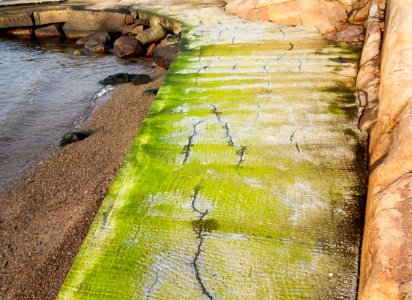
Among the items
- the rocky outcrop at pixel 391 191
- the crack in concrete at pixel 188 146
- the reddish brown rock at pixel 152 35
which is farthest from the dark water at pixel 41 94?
the rocky outcrop at pixel 391 191

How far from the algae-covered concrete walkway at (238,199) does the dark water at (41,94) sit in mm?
3044

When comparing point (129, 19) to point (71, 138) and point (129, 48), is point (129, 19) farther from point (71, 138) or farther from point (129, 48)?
point (71, 138)

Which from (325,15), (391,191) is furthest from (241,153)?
(325,15)

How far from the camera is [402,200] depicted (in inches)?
95.8

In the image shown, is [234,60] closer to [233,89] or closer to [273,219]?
[233,89]

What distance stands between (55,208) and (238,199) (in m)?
2.66

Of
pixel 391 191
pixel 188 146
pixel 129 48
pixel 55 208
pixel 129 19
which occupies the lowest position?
pixel 129 48

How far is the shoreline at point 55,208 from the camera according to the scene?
3740 mm

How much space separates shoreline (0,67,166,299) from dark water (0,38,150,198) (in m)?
0.63

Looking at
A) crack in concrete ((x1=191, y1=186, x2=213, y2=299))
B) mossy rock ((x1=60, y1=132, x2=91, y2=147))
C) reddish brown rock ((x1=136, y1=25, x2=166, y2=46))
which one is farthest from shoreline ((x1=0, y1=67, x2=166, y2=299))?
reddish brown rock ((x1=136, y1=25, x2=166, y2=46))

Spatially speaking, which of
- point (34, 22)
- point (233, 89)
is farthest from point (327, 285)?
point (34, 22)

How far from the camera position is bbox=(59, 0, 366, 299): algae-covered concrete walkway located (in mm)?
2572

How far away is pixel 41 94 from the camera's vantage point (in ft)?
33.0

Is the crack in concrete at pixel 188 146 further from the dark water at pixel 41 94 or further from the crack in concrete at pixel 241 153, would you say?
the dark water at pixel 41 94
